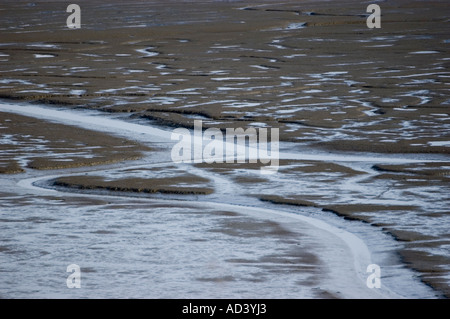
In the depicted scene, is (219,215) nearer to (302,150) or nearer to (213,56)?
(302,150)

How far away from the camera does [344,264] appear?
6.25 m

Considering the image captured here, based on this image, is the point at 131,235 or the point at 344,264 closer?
the point at 344,264

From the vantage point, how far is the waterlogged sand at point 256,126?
264 inches

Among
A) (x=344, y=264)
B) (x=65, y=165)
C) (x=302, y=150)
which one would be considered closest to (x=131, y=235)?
(x=344, y=264)

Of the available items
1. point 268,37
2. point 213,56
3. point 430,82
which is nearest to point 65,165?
point 430,82

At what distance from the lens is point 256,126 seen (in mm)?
12070

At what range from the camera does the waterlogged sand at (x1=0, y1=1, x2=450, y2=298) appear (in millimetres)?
6695

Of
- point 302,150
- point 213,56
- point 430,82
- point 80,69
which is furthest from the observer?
point 213,56
